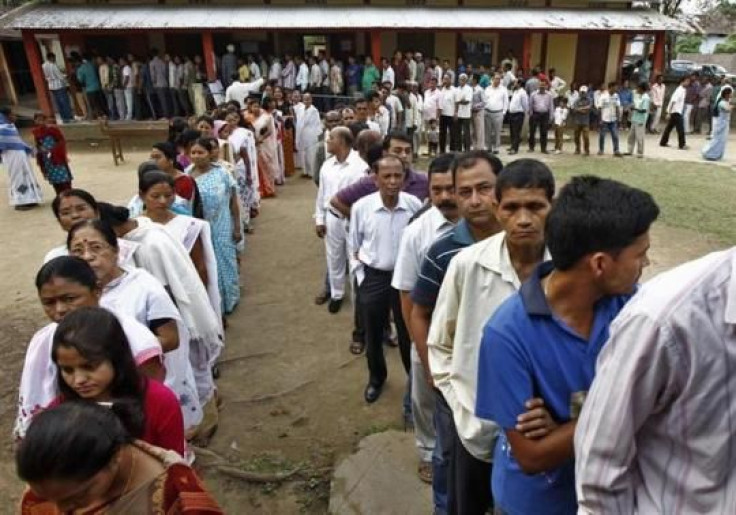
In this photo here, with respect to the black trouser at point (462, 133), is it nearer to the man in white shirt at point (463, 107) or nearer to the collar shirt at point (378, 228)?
the man in white shirt at point (463, 107)

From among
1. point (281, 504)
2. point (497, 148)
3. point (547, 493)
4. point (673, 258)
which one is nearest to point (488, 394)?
point (547, 493)

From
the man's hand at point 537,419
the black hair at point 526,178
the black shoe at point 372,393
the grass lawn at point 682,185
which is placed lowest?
the grass lawn at point 682,185

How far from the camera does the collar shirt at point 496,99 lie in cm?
1273

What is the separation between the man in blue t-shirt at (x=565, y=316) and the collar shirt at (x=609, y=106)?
12.3 meters

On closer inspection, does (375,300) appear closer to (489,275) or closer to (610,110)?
(489,275)

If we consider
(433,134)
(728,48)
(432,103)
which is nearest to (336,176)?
(432,103)

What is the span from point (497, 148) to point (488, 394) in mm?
12749

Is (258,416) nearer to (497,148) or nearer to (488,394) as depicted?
(488,394)

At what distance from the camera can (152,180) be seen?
137 inches

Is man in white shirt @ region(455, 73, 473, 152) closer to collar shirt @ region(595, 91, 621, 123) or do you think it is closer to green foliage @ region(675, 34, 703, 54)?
collar shirt @ region(595, 91, 621, 123)

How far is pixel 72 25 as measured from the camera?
1388cm

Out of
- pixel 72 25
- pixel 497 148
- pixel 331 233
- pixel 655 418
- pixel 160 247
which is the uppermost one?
pixel 72 25

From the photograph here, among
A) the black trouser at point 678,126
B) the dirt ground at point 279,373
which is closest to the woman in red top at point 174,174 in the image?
the dirt ground at point 279,373

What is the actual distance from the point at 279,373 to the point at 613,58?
17.8 metres
